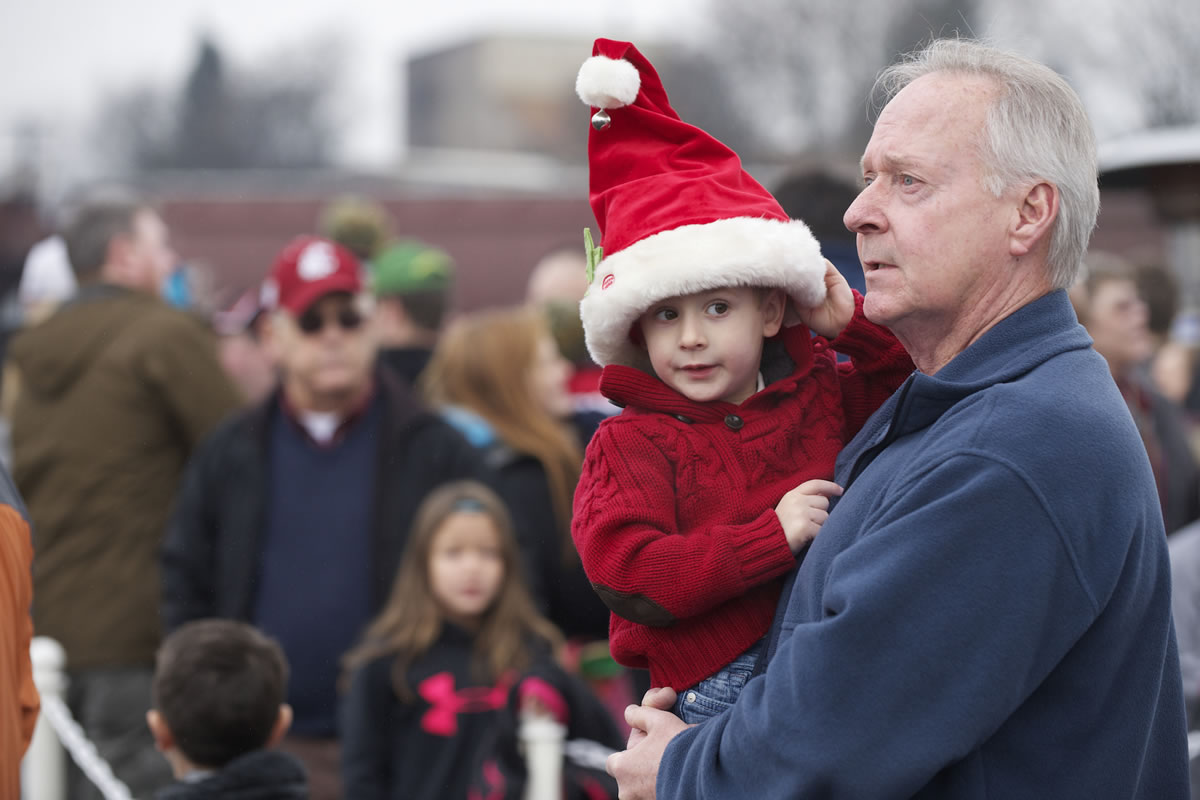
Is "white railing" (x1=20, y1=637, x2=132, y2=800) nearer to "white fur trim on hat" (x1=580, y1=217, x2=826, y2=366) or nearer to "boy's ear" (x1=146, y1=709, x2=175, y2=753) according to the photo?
"boy's ear" (x1=146, y1=709, x2=175, y2=753)

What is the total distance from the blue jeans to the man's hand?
0.13 ft

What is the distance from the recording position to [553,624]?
512 centimetres

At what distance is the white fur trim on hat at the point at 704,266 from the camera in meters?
2.39

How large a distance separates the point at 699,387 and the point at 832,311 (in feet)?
1.12

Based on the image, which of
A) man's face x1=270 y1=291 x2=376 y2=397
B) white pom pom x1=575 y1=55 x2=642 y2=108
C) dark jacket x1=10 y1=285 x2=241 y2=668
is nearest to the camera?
white pom pom x1=575 y1=55 x2=642 y2=108

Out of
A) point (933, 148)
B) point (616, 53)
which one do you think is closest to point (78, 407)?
point (616, 53)

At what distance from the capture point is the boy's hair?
122 inches

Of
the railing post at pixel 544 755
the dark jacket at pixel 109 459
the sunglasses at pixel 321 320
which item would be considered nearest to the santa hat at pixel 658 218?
the railing post at pixel 544 755

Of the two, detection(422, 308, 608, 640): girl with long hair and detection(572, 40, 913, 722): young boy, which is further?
detection(422, 308, 608, 640): girl with long hair

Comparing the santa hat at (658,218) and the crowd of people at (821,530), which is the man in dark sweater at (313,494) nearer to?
the crowd of people at (821,530)

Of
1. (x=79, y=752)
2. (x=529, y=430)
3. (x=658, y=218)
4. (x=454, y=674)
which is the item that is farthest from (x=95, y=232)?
(x=658, y=218)

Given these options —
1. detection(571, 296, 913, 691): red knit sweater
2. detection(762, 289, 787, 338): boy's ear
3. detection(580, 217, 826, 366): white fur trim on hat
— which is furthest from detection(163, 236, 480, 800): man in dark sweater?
detection(762, 289, 787, 338): boy's ear

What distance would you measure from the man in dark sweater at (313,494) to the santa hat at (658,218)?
229 cm

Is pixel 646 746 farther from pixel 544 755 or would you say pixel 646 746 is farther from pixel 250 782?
pixel 544 755
